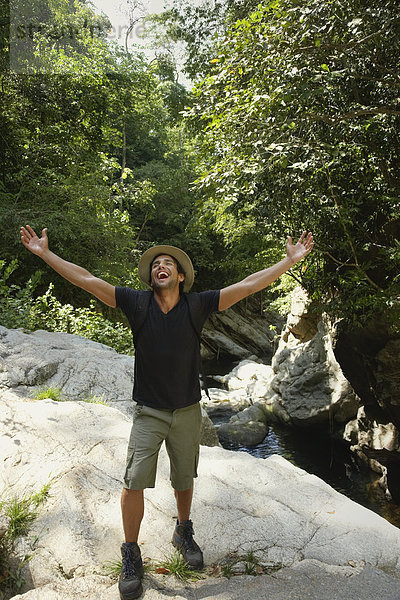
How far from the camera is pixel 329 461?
10.3m

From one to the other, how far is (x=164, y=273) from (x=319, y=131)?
5250 millimetres

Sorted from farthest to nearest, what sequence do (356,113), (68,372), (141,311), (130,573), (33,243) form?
(356,113)
(68,372)
(33,243)
(141,311)
(130,573)

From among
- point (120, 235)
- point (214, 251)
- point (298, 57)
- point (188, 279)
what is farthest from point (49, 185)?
point (214, 251)

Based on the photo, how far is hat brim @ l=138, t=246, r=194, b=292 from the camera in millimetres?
3020

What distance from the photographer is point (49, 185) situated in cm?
1224

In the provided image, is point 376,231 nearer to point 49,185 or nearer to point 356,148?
point 356,148

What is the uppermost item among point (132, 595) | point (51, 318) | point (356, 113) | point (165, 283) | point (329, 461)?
point (356, 113)

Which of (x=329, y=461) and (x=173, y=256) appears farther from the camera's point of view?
(x=329, y=461)

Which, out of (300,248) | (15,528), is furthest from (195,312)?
(15,528)

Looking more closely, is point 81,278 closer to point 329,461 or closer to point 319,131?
point 319,131

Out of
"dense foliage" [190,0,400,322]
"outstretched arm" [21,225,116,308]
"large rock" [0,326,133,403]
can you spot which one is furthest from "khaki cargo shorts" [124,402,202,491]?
"dense foliage" [190,0,400,322]

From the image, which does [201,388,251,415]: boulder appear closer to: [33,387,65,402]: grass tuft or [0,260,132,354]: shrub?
[0,260,132,354]: shrub

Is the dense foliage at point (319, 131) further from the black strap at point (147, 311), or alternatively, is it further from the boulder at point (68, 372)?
the black strap at point (147, 311)

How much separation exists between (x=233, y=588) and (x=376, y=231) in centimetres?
687
